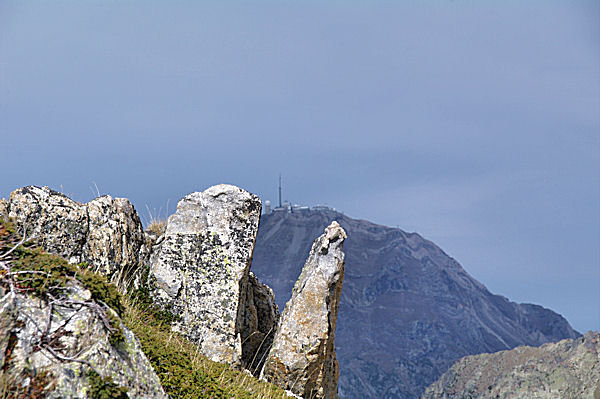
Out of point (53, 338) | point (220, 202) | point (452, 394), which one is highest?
point (220, 202)

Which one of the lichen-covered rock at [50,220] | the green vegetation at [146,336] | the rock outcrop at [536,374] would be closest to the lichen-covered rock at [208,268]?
the green vegetation at [146,336]

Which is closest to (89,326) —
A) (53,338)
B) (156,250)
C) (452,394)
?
(53,338)

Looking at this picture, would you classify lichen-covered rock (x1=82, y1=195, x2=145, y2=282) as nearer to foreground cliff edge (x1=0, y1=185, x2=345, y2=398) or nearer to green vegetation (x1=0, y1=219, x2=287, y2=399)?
foreground cliff edge (x1=0, y1=185, x2=345, y2=398)

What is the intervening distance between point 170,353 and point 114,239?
4.44 metres

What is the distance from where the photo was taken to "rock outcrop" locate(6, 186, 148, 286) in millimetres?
13750

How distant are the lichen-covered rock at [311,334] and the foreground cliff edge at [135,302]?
0.40 feet

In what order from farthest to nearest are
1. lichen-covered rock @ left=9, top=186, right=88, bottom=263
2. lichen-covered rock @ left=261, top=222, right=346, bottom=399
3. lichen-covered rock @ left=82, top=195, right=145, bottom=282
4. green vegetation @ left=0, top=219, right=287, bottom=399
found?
lichen-covered rock @ left=261, top=222, right=346, bottom=399 < lichen-covered rock @ left=82, top=195, right=145, bottom=282 < lichen-covered rock @ left=9, top=186, right=88, bottom=263 < green vegetation @ left=0, top=219, right=287, bottom=399

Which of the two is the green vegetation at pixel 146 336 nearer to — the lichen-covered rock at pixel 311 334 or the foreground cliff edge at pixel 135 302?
the foreground cliff edge at pixel 135 302

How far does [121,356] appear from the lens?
8.45 metres

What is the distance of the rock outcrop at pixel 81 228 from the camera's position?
13.8m

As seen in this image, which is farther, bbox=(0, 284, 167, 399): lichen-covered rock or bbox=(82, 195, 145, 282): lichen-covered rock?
bbox=(82, 195, 145, 282): lichen-covered rock

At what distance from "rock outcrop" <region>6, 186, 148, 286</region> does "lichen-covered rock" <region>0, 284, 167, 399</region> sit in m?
6.02

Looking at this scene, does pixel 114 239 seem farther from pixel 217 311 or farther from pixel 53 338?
pixel 53 338

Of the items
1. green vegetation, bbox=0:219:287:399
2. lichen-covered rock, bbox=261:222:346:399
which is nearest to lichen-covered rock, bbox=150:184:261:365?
green vegetation, bbox=0:219:287:399
